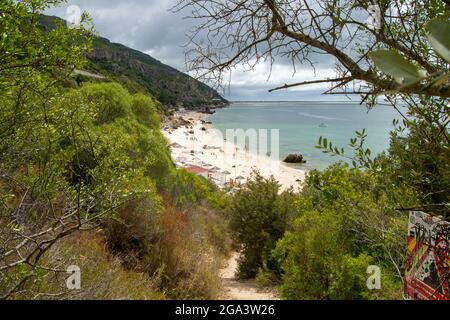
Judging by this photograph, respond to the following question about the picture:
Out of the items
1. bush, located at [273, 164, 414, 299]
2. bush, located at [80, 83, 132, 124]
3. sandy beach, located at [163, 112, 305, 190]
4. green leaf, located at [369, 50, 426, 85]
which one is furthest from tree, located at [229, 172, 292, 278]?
sandy beach, located at [163, 112, 305, 190]

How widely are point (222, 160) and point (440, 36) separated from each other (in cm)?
4351

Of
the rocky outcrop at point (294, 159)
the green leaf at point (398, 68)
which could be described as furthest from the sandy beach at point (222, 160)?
the green leaf at point (398, 68)

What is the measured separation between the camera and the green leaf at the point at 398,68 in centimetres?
43

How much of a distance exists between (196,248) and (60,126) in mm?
4937

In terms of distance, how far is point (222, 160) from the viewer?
144 feet

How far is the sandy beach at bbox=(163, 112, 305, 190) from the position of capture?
34.4 m

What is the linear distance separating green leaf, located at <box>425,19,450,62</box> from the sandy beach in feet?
84.1

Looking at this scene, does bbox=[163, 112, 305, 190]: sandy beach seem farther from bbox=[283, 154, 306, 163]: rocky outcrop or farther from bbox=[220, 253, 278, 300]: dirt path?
bbox=[220, 253, 278, 300]: dirt path

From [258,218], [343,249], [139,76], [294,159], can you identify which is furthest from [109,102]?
[139,76]

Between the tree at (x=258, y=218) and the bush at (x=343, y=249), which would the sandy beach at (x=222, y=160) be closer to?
the tree at (x=258, y=218)

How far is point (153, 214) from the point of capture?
791 cm

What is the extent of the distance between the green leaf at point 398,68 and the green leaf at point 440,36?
4 centimetres

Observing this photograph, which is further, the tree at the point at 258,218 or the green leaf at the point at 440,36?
the tree at the point at 258,218
